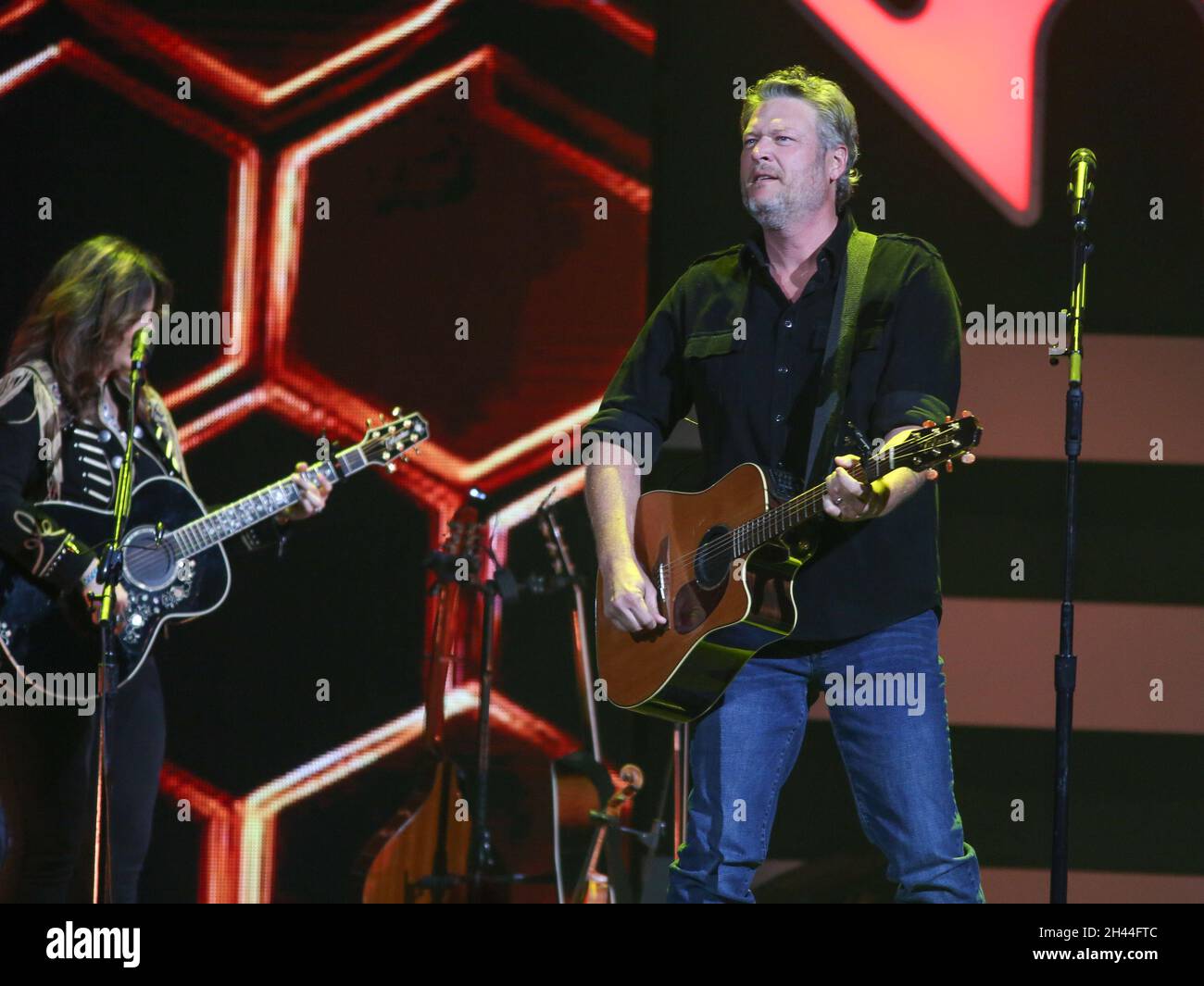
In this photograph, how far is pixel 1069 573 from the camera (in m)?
3.20

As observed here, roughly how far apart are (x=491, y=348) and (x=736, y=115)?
1.19 metres

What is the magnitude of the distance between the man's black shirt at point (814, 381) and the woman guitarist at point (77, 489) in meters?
1.59

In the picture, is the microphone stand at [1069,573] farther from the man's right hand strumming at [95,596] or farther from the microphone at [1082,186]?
the man's right hand strumming at [95,596]

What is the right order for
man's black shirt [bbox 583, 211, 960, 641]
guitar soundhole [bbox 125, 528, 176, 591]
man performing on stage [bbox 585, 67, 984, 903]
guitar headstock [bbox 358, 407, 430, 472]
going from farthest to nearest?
guitar headstock [bbox 358, 407, 430, 472], guitar soundhole [bbox 125, 528, 176, 591], man's black shirt [bbox 583, 211, 960, 641], man performing on stage [bbox 585, 67, 984, 903]

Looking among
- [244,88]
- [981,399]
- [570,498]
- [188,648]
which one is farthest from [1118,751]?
[244,88]

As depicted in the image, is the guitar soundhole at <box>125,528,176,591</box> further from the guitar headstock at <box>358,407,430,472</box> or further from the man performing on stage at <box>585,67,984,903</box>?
the man performing on stage at <box>585,67,984,903</box>

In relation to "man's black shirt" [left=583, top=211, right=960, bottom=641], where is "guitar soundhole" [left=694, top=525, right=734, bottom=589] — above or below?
below

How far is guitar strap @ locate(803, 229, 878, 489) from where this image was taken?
115 inches

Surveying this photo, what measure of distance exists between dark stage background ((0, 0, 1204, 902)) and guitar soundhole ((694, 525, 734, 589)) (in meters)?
1.65

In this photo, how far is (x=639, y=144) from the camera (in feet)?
15.8

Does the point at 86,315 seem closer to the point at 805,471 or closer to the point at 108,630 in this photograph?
the point at 108,630

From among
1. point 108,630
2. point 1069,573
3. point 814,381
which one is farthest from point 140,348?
point 1069,573

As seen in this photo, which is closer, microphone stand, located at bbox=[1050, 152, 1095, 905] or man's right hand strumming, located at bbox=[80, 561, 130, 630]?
microphone stand, located at bbox=[1050, 152, 1095, 905]

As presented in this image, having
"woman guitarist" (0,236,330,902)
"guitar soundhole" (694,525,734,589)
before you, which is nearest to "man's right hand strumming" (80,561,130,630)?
"woman guitarist" (0,236,330,902)
